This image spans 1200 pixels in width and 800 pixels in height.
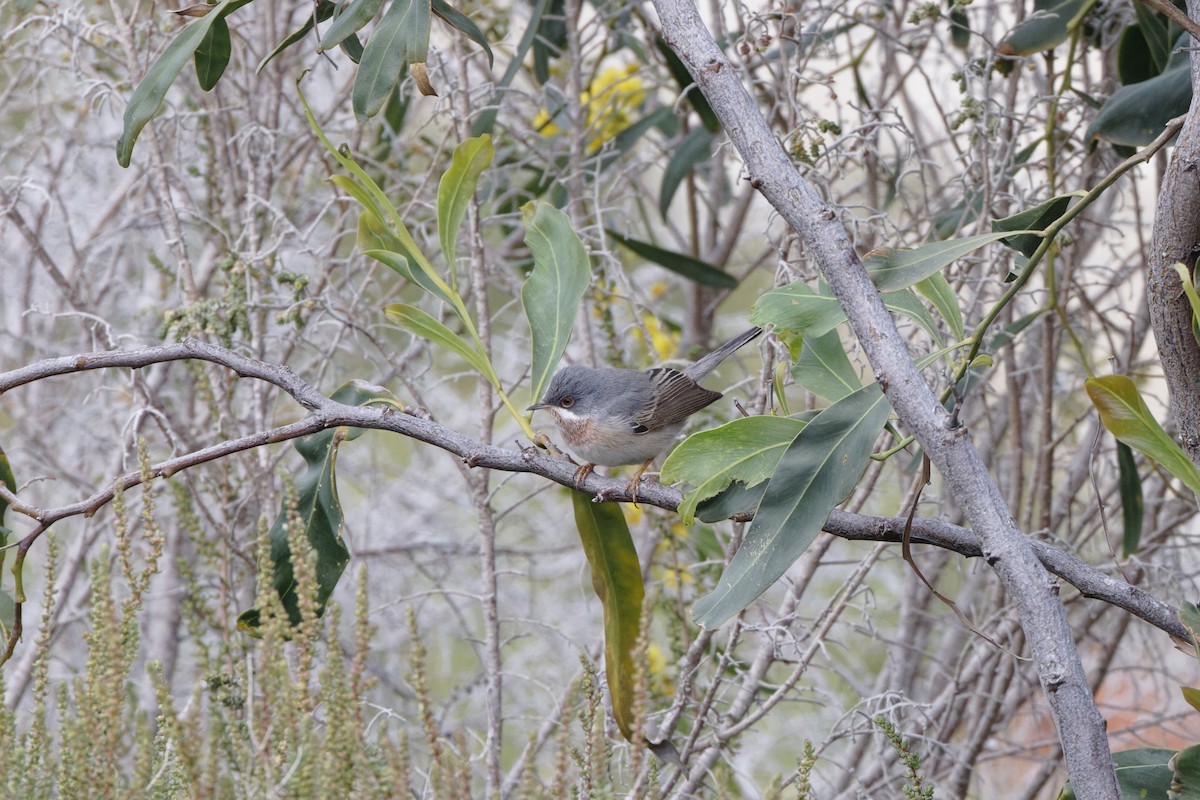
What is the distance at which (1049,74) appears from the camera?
108 inches

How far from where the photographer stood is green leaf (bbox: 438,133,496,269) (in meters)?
1.77

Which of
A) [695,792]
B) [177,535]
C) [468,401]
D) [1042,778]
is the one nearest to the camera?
[695,792]

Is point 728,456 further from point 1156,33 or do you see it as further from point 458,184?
point 1156,33

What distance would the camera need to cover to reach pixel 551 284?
197 centimetres

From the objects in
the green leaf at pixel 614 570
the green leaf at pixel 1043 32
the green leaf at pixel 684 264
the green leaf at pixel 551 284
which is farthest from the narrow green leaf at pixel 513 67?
the green leaf at pixel 614 570

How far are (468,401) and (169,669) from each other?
6.42 ft

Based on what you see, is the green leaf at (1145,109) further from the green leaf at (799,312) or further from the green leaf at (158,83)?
the green leaf at (158,83)

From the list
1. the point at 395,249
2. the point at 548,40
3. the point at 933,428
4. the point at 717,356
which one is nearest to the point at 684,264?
the point at 717,356

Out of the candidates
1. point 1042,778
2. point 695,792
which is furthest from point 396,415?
point 1042,778

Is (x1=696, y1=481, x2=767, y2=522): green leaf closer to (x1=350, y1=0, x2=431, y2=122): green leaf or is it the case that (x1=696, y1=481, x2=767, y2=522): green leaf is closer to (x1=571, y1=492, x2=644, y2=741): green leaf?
(x1=571, y1=492, x2=644, y2=741): green leaf

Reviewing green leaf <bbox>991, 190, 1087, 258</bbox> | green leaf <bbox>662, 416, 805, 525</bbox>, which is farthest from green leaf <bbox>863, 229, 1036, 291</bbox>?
green leaf <bbox>662, 416, 805, 525</bbox>

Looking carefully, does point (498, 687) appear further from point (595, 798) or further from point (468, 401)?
point (468, 401)

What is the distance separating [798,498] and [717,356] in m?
1.71

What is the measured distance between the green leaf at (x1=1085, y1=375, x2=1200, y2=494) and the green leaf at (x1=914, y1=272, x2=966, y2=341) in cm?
37
